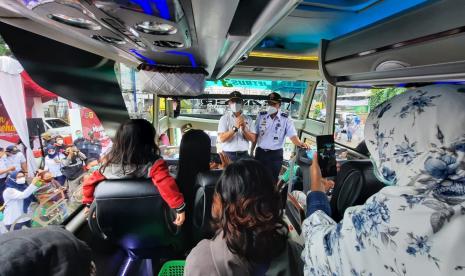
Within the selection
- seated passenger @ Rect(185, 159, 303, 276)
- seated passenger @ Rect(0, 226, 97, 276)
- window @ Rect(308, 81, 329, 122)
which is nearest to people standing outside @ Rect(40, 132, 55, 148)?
seated passenger @ Rect(0, 226, 97, 276)

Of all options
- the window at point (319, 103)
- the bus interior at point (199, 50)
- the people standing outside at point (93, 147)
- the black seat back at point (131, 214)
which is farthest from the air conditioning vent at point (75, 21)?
the window at point (319, 103)

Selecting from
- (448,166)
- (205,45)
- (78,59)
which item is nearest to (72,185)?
(78,59)

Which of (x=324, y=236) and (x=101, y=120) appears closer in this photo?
(x=324, y=236)

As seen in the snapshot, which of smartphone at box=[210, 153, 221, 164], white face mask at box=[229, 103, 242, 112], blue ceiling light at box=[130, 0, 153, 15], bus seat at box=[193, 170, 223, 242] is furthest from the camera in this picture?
smartphone at box=[210, 153, 221, 164]

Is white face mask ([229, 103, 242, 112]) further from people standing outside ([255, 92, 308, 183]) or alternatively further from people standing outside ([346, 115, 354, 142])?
people standing outside ([346, 115, 354, 142])

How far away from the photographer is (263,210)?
97 cm

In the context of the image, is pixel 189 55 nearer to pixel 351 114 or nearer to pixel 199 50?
pixel 199 50

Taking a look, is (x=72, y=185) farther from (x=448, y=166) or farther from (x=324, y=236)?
(x=448, y=166)

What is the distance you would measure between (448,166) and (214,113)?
418cm

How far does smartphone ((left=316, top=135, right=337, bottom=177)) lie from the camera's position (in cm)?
122

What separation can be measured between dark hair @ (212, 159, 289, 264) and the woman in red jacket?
27.1 inches

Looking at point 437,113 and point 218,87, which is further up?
point 218,87

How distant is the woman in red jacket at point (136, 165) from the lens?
1.61m

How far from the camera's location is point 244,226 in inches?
37.8
